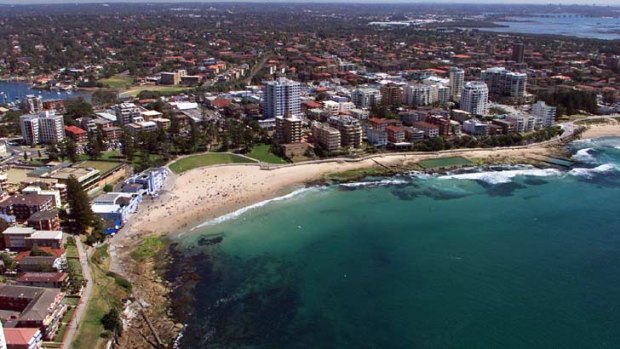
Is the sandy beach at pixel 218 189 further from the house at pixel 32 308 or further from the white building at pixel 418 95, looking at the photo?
the white building at pixel 418 95

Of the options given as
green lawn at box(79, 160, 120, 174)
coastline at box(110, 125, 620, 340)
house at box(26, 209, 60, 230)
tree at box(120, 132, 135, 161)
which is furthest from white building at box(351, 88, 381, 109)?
house at box(26, 209, 60, 230)

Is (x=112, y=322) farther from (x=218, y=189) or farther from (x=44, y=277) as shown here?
(x=218, y=189)

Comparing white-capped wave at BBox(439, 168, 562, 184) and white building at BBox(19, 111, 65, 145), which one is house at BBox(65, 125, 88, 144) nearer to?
white building at BBox(19, 111, 65, 145)

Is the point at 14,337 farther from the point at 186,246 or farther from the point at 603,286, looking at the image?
the point at 603,286

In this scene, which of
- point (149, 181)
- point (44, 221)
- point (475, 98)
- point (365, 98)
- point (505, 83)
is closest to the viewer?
point (44, 221)

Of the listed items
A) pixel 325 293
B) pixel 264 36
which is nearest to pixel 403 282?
pixel 325 293

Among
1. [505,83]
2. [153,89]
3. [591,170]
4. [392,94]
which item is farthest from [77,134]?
[505,83]
